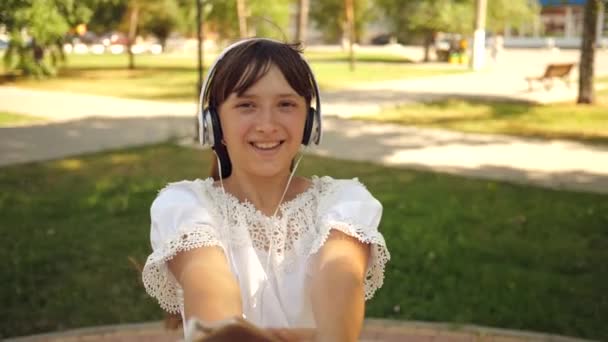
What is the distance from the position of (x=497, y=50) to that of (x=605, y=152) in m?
28.1

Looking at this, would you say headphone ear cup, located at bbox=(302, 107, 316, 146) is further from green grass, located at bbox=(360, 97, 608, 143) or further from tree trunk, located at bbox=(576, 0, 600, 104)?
tree trunk, located at bbox=(576, 0, 600, 104)

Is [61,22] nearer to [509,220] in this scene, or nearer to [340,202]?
[509,220]

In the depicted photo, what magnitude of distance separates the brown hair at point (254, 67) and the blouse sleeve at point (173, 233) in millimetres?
280

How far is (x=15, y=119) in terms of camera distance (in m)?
15.9

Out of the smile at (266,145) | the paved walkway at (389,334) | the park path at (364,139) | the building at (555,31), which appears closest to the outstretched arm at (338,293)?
the smile at (266,145)

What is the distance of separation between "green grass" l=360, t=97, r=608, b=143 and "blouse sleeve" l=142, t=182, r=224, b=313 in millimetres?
11356

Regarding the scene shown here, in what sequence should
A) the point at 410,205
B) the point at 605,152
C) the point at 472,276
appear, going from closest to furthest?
the point at 472,276, the point at 410,205, the point at 605,152

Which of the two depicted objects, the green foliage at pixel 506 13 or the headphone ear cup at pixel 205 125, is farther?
the green foliage at pixel 506 13

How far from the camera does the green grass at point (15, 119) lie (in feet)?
49.7

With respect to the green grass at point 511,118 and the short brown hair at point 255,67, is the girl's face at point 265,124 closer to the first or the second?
the short brown hair at point 255,67

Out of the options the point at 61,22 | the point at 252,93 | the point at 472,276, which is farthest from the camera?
the point at 61,22

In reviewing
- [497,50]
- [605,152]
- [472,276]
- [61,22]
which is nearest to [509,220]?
[472,276]

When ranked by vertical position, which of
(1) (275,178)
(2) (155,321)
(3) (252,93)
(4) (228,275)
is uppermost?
(3) (252,93)

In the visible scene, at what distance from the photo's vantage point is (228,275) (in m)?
1.84
